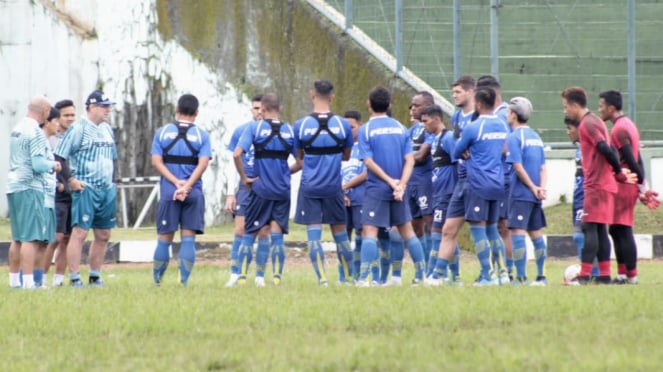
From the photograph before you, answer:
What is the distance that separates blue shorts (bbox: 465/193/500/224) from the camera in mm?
13117

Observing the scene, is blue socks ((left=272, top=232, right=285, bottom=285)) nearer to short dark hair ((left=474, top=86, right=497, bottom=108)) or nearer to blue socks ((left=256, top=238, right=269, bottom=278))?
blue socks ((left=256, top=238, right=269, bottom=278))

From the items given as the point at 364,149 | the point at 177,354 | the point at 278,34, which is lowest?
the point at 177,354

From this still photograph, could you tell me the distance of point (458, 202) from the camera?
43.9ft

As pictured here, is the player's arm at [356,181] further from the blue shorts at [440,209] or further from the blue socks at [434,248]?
the blue socks at [434,248]

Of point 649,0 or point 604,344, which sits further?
point 649,0

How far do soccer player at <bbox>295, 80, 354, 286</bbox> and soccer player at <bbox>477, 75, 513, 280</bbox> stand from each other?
5.08ft

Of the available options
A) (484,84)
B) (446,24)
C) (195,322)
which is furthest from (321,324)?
(446,24)

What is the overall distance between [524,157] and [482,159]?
1122mm

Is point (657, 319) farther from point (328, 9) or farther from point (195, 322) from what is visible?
point (328, 9)

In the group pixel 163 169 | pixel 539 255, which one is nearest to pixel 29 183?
pixel 163 169

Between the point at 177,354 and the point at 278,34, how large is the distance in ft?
61.8

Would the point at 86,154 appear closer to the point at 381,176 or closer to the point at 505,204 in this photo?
the point at 381,176

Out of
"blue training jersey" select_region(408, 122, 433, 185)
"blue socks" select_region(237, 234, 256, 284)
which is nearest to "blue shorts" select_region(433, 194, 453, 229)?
"blue training jersey" select_region(408, 122, 433, 185)

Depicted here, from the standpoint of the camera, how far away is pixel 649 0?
27266 mm
